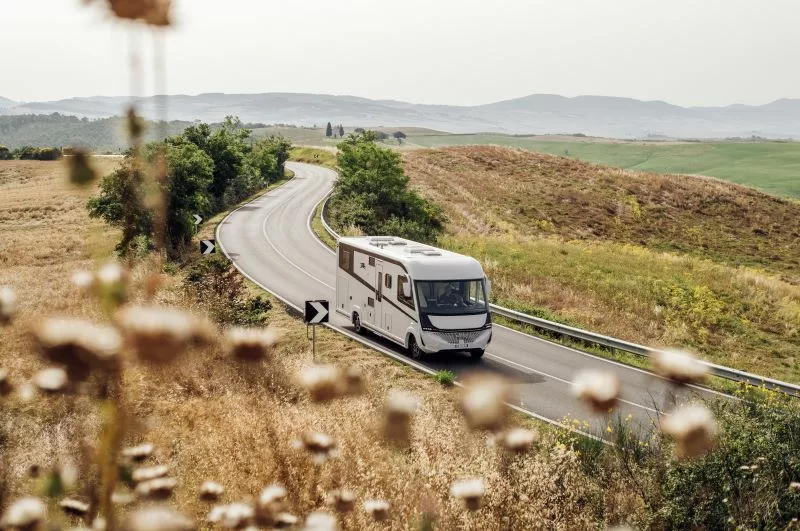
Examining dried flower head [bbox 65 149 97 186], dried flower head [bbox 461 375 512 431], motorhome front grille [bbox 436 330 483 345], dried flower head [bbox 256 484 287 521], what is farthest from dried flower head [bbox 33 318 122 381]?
motorhome front grille [bbox 436 330 483 345]

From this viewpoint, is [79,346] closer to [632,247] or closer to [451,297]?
[451,297]

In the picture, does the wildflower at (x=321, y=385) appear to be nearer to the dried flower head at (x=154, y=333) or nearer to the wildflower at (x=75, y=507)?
the dried flower head at (x=154, y=333)

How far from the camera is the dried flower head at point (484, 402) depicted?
1.53 m

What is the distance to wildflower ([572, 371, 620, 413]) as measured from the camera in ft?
4.72

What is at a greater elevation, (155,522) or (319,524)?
(155,522)

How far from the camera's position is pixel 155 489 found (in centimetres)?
157

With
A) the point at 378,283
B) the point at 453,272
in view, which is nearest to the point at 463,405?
the point at 453,272

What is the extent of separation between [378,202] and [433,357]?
3099 cm

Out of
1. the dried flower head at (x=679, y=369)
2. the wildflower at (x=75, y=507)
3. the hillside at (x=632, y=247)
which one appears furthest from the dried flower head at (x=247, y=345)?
the hillside at (x=632, y=247)

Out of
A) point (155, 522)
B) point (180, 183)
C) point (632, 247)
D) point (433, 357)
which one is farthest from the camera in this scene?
point (632, 247)

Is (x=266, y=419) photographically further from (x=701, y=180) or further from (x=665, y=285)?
(x=701, y=180)

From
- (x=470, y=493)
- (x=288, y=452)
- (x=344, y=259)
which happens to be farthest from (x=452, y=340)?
(x=470, y=493)

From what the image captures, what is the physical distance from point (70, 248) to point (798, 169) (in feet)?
530

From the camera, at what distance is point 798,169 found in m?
151
